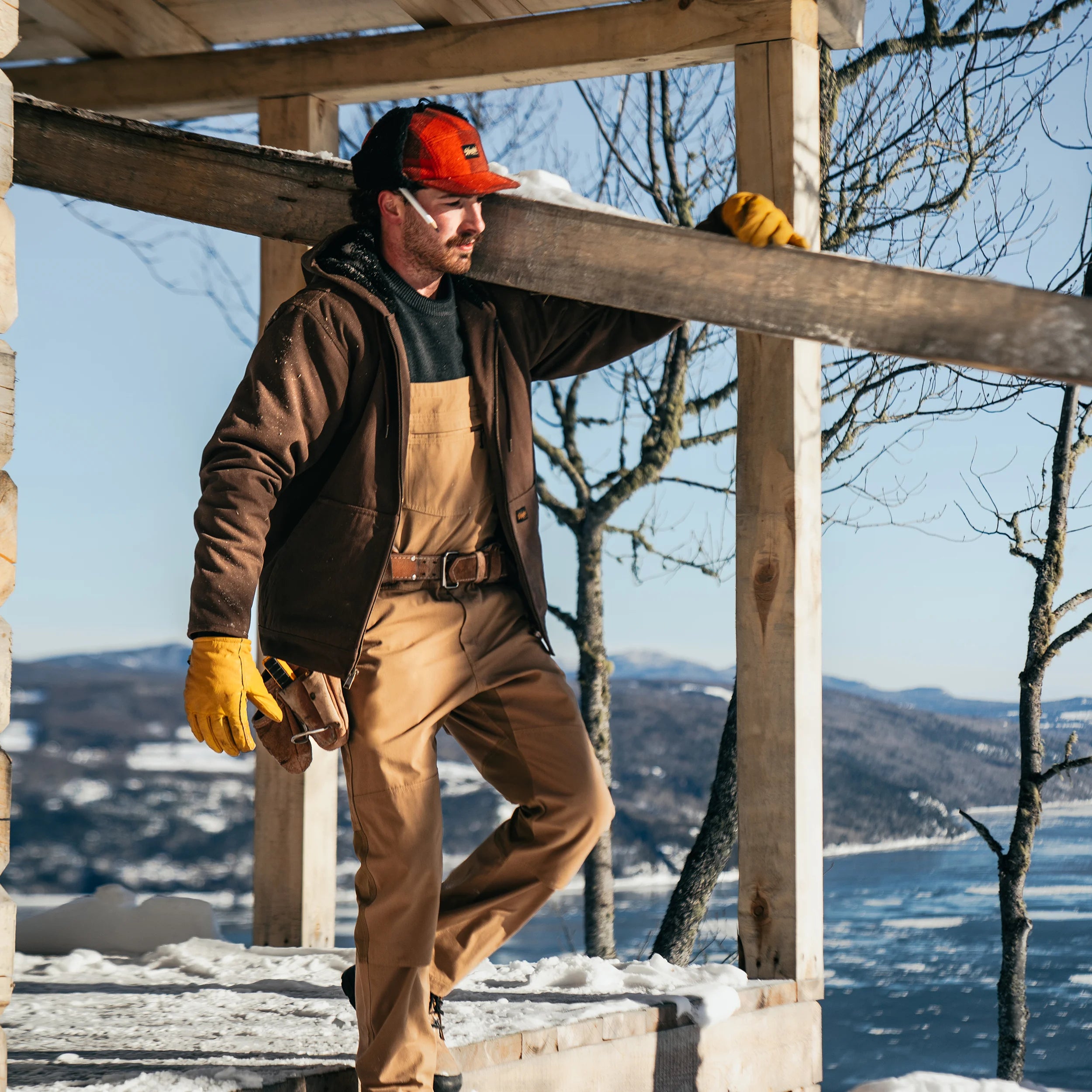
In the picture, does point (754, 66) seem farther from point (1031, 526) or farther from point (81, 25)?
point (1031, 526)

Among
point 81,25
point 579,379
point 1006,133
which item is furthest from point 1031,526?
point 81,25

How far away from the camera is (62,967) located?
3.49 meters

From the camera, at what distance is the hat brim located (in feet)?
7.64

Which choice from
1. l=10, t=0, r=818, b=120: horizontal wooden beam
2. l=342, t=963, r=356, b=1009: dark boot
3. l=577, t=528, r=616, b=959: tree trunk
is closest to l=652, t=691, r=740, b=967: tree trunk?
l=577, t=528, r=616, b=959: tree trunk

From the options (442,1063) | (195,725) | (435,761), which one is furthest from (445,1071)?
(195,725)

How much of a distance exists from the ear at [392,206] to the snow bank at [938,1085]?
6.70 feet


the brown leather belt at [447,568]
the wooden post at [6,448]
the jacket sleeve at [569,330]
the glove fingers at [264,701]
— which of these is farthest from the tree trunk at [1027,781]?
the wooden post at [6,448]

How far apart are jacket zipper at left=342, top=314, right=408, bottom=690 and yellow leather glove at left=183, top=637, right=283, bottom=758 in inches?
8.7

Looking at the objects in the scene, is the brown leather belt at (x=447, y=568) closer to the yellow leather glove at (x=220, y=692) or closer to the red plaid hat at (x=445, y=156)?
the yellow leather glove at (x=220, y=692)

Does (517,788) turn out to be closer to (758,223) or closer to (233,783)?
(758,223)

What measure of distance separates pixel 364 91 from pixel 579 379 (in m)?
5.73

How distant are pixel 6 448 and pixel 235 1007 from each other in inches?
68.9

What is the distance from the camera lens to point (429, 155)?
2.32 m

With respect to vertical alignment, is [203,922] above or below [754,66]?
below
